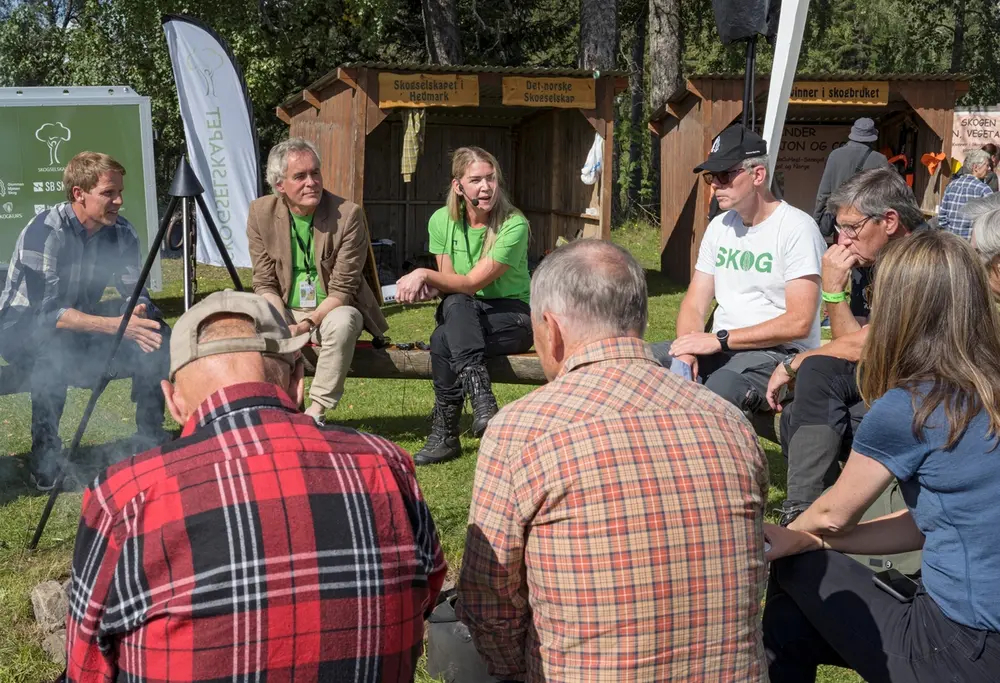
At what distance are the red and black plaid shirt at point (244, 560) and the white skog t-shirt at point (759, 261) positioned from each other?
2878mm

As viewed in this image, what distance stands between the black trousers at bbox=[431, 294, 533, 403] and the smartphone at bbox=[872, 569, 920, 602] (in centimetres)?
286

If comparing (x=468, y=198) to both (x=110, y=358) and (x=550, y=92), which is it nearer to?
(x=110, y=358)

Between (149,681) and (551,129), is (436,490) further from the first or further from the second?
(551,129)

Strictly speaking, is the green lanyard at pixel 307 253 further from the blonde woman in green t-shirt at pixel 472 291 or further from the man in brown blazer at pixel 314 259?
the blonde woman in green t-shirt at pixel 472 291

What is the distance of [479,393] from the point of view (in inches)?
202

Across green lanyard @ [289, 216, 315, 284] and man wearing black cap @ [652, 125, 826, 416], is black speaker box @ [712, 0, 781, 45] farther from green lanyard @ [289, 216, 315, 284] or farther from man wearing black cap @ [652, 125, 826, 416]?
green lanyard @ [289, 216, 315, 284]

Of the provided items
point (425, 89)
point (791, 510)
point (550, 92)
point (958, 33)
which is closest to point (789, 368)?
point (791, 510)

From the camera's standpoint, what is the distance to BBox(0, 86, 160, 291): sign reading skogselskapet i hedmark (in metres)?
11.1

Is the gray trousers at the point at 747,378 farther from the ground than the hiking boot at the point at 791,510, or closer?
farther from the ground

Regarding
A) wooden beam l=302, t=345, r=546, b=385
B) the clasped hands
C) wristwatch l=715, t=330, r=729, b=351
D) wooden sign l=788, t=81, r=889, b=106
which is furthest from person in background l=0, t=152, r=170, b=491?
wooden sign l=788, t=81, r=889, b=106

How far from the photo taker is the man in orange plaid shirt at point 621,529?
1968mm

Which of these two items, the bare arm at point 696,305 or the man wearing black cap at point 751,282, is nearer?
the man wearing black cap at point 751,282

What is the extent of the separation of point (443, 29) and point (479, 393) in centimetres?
1412

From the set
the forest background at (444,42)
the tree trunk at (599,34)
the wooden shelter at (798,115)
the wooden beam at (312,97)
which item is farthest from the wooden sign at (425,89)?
the tree trunk at (599,34)
